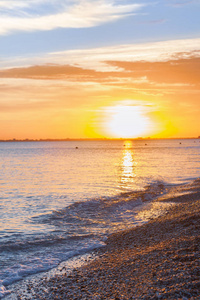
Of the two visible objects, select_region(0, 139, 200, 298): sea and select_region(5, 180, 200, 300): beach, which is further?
select_region(0, 139, 200, 298): sea

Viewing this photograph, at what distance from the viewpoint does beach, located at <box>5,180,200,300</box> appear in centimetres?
737

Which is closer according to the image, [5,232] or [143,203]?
[5,232]

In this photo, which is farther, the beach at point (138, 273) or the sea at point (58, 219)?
the sea at point (58, 219)

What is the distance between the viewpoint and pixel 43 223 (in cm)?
1741

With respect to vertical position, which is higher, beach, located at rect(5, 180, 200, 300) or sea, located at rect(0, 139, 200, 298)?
beach, located at rect(5, 180, 200, 300)

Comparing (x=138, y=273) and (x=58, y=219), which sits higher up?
(x=138, y=273)

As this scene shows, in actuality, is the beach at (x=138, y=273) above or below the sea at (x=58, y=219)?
above

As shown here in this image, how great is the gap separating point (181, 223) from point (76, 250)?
5011mm

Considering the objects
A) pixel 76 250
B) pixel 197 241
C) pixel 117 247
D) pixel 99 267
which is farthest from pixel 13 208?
pixel 197 241

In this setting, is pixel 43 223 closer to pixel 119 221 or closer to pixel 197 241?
pixel 119 221

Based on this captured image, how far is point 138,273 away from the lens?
8664 mm

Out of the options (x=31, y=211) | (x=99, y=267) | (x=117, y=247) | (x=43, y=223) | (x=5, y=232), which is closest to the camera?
(x=99, y=267)

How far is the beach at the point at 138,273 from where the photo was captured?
737cm

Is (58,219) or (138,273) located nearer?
(138,273)
